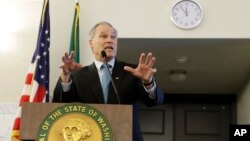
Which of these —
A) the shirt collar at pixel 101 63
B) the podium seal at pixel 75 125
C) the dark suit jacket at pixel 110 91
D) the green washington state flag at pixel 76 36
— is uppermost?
the green washington state flag at pixel 76 36

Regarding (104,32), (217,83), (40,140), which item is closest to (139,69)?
(104,32)

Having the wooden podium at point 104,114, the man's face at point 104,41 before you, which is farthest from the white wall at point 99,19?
the wooden podium at point 104,114

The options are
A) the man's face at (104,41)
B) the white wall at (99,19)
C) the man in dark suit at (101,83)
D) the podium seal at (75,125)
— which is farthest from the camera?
the white wall at (99,19)

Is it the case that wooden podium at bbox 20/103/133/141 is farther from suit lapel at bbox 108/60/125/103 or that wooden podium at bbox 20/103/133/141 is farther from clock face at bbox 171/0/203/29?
clock face at bbox 171/0/203/29

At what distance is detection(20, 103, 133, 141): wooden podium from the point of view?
188 cm

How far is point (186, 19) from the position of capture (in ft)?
14.3

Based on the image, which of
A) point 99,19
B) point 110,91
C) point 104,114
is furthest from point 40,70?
point 104,114

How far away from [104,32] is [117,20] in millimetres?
1893

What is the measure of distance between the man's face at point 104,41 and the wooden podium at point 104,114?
529 mm

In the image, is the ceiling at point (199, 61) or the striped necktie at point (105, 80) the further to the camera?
the ceiling at point (199, 61)

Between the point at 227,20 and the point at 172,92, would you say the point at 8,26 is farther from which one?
the point at 172,92

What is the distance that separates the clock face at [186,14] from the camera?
4328 millimetres

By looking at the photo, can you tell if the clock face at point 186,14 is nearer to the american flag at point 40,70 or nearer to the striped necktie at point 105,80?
the american flag at point 40,70

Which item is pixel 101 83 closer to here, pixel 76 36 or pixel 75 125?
pixel 75 125
